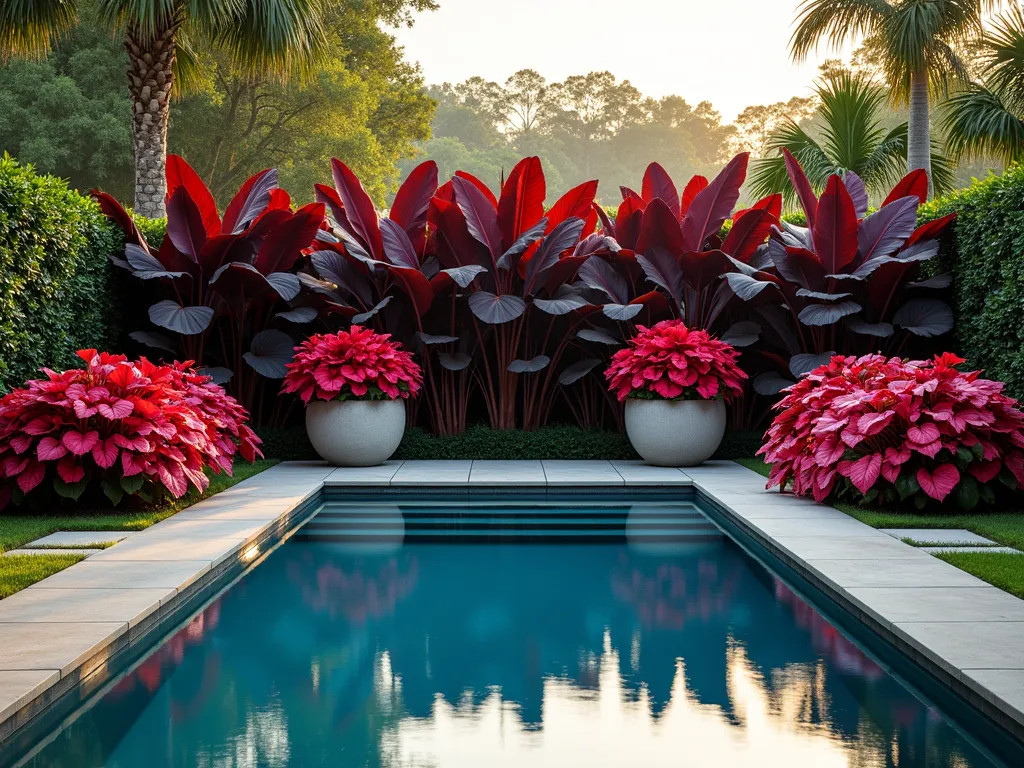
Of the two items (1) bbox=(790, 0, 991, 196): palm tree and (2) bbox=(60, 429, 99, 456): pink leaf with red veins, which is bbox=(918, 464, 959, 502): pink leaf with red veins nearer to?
(2) bbox=(60, 429, 99, 456): pink leaf with red veins

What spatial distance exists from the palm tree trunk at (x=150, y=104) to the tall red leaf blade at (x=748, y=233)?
21.0ft

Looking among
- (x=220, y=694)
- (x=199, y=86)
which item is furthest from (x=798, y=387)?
(x=199, y=86)

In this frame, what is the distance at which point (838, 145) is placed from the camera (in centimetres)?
1336

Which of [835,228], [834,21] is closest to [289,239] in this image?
[835,228]

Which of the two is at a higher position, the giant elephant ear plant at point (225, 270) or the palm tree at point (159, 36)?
the palm tree at point (159, 36)

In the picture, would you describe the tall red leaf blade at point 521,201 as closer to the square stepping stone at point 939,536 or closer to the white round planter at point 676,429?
the white round planter at point 676,429

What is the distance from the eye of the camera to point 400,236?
8.42m

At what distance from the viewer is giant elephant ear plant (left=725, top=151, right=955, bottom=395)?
312 inches

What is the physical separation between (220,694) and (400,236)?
18.5 ft

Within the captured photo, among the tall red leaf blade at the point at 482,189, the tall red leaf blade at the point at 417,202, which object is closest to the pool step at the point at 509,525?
the tall red leaf blade at the point at 417,202

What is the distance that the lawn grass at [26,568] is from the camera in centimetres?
409

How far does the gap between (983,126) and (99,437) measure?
10.6 m

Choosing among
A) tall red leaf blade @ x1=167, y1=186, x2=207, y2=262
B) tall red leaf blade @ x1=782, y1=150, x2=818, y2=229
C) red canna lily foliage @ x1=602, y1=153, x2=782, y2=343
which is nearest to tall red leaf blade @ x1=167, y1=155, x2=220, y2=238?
tall red leaf blade @ x1=167, y1=186, x2=207, y2=262

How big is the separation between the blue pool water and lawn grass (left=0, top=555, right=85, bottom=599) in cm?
73
